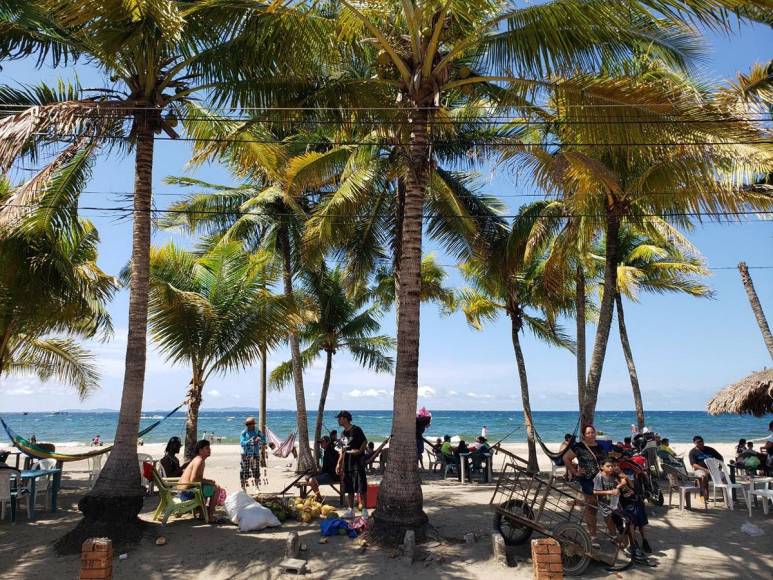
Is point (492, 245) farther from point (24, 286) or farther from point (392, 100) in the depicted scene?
point (24, 286)

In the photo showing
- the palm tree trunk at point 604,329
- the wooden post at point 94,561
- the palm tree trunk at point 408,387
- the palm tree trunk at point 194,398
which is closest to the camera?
the wooden post at point 94,561

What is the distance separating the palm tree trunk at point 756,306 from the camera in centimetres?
1678

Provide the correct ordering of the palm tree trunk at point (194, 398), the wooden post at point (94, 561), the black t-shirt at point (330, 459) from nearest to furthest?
the wooden post at point (94, 561), the black t-shirt at point (330, 459), the palm tree trunk at point (194, 398)

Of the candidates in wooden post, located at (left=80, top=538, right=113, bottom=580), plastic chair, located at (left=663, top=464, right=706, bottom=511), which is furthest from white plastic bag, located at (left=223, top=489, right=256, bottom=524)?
plastic chair, located at (left=663, top=464, right=706, bottom=511)

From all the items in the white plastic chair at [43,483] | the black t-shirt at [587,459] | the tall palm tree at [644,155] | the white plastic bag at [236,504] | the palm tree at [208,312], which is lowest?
the white plastic chair at [43,483]

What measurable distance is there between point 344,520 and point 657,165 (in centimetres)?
823

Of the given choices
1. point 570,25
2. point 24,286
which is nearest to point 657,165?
point 570,25

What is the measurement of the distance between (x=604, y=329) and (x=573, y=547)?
610 centimetres

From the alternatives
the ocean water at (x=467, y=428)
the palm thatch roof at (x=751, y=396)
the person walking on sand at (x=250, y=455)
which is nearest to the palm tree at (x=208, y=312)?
the person walking on sand at (x=250, y=455)

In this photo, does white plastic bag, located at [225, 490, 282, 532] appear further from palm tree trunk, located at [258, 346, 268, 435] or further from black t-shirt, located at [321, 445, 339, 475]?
palm tree trunk, located at [258, 346, 268, 435]

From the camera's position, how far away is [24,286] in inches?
418

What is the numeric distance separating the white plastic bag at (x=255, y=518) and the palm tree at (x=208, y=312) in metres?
3.21

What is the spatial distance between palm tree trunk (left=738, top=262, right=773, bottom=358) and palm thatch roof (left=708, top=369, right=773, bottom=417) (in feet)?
2.87

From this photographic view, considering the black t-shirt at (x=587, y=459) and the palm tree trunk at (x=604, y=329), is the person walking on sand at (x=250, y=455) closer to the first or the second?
the black t-shirt at (x=587, y=459)
